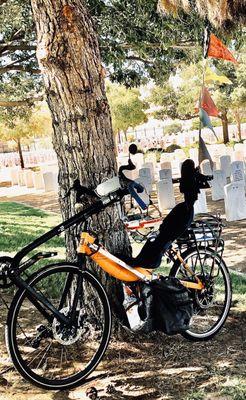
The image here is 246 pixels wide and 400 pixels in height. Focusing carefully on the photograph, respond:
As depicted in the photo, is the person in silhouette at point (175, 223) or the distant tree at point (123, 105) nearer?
the person in silhouette at point (175, 223)

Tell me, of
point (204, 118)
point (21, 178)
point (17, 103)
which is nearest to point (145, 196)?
point (17, 103)

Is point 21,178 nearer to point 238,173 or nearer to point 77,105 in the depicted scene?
point 238,173

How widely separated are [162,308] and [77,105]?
1.61 metres

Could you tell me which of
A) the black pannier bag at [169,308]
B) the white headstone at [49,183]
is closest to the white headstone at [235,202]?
the black pannier bag at [169,308]

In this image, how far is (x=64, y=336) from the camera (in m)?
3.36

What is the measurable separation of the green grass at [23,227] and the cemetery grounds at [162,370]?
13.4 ft

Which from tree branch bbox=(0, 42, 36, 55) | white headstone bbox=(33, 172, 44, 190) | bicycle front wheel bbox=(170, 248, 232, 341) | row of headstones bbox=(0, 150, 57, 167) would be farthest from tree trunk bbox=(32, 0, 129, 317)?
row of headstones bbox=(0, 150, 57, 167)

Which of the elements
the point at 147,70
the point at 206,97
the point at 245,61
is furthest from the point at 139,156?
the point at 206,97

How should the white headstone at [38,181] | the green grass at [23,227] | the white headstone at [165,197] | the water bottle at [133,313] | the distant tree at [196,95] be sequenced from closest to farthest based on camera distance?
the water bottle at [133,313] < the green grass at [23,227] < the white headstone at [165,197] < the white headstone at [38,181] < the distant tree at [196,95]

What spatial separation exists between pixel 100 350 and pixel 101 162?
1378 millimetres

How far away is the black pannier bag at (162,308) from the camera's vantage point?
11.7ft

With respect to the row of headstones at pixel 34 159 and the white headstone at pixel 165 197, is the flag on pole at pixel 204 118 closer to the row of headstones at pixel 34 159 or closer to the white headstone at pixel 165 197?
the white headstone at pixel 165 197

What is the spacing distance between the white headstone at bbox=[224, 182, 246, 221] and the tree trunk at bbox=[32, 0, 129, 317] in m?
6.64

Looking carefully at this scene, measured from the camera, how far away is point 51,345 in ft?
12.4
